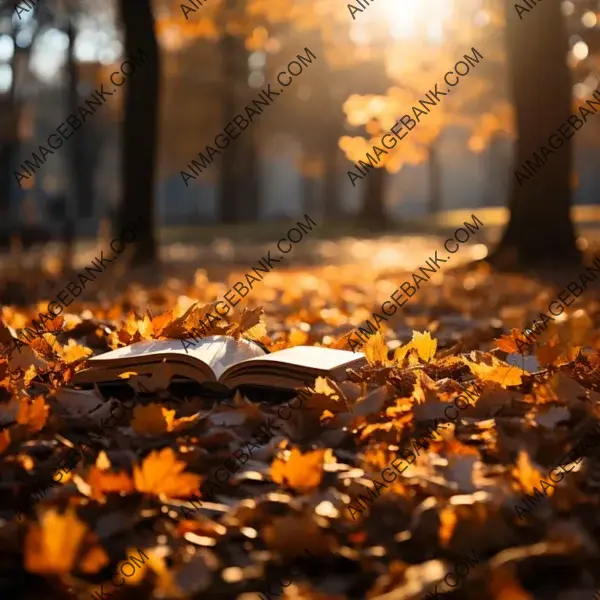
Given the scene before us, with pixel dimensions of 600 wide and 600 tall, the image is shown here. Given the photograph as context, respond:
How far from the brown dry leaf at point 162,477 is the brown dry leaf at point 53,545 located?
0.36 meters

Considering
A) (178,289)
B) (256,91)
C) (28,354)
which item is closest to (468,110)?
(256,91)

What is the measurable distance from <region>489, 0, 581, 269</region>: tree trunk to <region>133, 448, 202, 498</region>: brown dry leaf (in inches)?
316

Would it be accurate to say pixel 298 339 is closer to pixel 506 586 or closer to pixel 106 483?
pixel 106 483

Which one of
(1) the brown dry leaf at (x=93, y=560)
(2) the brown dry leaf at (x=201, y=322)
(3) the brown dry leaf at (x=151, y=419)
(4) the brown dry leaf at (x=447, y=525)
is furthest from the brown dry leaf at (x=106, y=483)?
(2) the brown dry leaf at (x=201, y=322)

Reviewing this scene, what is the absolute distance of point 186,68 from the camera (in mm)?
29094

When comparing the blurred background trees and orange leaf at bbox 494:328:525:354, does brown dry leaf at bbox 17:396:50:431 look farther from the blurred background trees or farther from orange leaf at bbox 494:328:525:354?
the blurred background trees

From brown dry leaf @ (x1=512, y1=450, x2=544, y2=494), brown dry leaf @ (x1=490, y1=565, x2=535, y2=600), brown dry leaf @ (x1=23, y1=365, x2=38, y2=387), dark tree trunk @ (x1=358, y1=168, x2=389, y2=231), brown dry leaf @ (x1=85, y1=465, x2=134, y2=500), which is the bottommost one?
dark tree trunk @ (x1=358, y1=168, x2=389, y2=231)

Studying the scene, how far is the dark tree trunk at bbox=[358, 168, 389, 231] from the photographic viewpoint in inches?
1073

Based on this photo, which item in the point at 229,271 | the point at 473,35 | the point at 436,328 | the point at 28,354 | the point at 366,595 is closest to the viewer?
the point at 366,595

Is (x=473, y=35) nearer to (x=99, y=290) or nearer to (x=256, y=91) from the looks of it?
(x=99, y=290)

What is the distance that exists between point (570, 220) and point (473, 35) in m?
7.02

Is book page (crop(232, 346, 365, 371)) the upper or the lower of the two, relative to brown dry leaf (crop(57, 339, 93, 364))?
upper

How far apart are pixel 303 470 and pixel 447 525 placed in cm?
39

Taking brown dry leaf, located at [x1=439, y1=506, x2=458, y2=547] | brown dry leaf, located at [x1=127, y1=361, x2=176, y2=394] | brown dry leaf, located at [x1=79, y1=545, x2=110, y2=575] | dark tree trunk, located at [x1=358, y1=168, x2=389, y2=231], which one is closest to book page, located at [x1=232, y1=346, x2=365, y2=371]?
brown dry leaf, located at [x1=127, y1=361, x2=176, y2=394]
